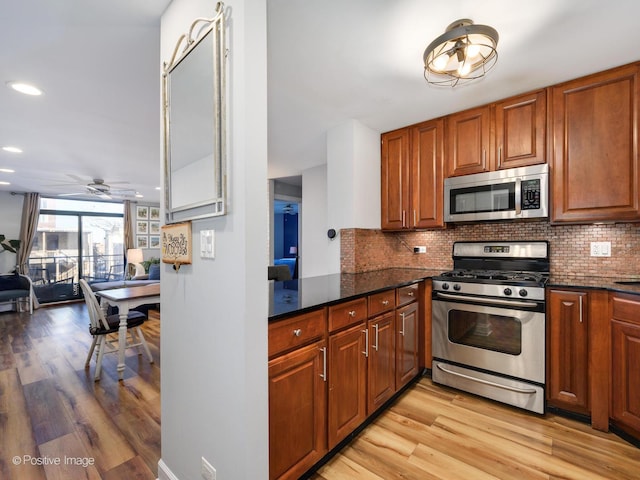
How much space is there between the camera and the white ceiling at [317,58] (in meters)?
1.46

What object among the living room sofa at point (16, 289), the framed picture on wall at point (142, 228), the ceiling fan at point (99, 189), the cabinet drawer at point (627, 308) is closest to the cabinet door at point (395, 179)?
the cabinet drawer at point (627, 308)

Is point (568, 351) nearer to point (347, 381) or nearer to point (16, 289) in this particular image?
point (347, 381)

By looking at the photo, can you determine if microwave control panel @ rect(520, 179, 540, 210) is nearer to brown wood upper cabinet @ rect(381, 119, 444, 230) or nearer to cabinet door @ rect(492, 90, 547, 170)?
cabinet door @ rect(492, 90, 547, 170)

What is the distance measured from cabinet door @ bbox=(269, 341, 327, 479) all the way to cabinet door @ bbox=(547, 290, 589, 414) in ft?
5.53

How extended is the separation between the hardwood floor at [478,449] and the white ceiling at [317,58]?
7.85ft

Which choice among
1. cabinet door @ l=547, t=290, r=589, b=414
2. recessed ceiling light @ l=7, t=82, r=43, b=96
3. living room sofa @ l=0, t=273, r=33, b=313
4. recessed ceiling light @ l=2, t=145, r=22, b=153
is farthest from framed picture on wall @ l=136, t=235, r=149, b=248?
cabinet door @ l=547, t=290, r=589, b=414

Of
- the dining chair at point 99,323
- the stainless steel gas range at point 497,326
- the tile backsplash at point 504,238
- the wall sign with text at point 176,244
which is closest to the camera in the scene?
the wall sign with text at point 176,244

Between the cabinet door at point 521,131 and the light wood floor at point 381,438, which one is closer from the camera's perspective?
the light wood floor at point 381,438

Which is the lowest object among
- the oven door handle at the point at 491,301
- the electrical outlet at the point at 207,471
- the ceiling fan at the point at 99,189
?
the electrical outlet at the point at 207,471

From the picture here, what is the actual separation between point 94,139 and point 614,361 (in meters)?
4.93

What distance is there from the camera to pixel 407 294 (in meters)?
2.31

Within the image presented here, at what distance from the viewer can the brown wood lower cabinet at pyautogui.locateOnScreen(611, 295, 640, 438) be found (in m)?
1.72

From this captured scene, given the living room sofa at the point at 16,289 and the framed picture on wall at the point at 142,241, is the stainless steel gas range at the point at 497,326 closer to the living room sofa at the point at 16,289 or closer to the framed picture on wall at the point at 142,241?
the living room sofa at the point at 16,289

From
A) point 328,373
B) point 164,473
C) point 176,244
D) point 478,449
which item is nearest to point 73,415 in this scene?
point 164,473
